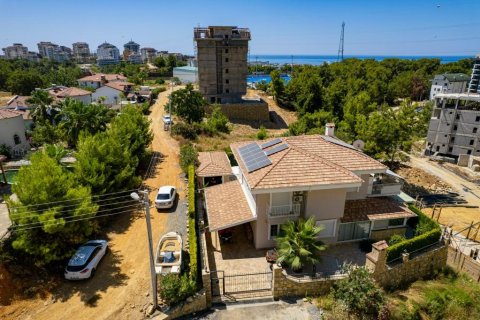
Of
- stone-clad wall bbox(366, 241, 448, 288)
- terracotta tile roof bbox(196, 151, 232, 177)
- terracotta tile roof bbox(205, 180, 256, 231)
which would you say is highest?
terracotta tile roof bbox(196, 151, 232, 177)

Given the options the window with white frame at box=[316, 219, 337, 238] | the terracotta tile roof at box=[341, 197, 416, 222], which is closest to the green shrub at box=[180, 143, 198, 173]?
the window with white frame at box=[316, 219, 337, 238]

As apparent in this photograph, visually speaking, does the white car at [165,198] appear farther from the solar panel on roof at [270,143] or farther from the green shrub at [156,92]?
the green shrub at [156,92]

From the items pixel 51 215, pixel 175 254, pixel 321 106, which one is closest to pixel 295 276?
pixel 175 254

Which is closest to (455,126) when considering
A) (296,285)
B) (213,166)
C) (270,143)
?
(270,143)

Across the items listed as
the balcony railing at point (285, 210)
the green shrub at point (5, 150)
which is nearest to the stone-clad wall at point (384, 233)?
the balcony railing at point (285, 210)

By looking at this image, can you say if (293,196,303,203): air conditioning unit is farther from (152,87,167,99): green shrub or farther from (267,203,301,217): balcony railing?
(152,87,167,99): green shrub
